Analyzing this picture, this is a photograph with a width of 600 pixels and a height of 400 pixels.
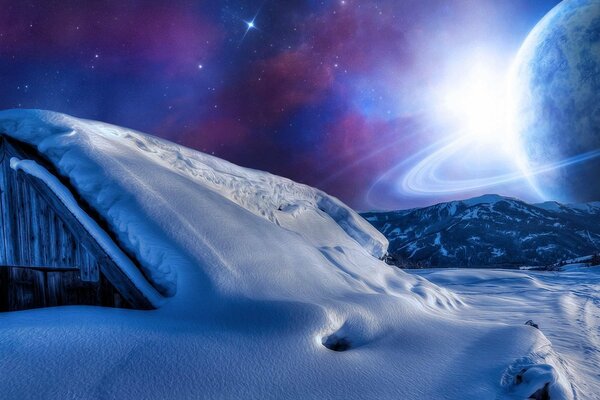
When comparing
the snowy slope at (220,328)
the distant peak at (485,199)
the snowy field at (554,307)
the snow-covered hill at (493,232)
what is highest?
the snowy slope at (220,328)

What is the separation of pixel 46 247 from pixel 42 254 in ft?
0.44

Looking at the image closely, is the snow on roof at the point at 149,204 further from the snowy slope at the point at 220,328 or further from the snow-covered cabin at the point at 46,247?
the snow-covered cabin at the point at 46,247

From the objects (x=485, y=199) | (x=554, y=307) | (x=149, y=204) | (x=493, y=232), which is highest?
(x=149, y=204)

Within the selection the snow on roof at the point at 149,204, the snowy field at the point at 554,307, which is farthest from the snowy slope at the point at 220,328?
the snowy field at the point at 554,307

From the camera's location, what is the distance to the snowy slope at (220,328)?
82.9 inches

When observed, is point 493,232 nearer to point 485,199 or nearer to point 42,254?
point 485,199

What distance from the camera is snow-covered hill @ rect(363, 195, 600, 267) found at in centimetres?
12312

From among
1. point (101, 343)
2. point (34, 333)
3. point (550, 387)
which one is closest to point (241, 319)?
point (101, 343)

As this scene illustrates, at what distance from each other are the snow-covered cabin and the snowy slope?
20cm

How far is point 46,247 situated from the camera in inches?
167

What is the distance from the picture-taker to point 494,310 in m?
6.70

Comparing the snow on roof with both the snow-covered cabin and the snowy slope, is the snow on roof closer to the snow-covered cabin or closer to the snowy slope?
the snowy slope

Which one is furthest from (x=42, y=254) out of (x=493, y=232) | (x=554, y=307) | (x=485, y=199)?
(x=485, y=199)

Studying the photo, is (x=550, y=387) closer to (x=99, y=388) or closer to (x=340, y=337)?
(x=340, y=337)
